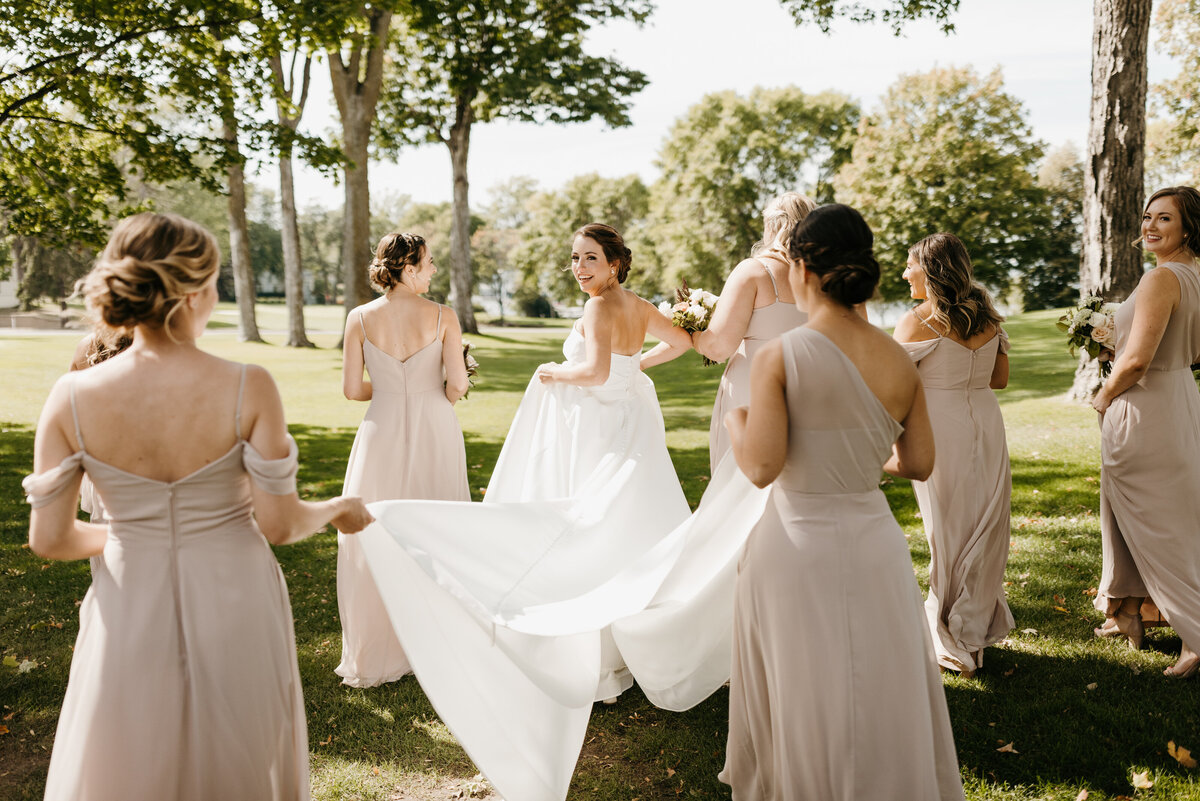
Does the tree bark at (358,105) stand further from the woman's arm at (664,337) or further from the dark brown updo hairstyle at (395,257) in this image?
the woman's arm at (664,337)

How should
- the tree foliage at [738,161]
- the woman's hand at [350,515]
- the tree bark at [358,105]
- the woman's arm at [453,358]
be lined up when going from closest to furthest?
the woman's hand at [350,515] → the woman's arm at [453,358] → the tree bark at [358,105] → the tree foliage at [738,161]

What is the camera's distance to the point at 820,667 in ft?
11.1

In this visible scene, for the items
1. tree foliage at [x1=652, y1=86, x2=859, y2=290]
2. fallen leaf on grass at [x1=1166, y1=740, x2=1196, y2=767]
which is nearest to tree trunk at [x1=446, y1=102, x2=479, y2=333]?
tree foliage at [x1=652, y1=86, x2=859, y2=290]

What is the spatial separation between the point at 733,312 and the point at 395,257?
2321 millimetres

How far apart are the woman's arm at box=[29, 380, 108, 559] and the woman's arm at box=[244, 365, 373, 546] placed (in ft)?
Answer: 1.82

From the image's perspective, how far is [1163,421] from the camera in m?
5.37

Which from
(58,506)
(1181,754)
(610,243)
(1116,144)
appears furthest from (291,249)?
(1181,754)

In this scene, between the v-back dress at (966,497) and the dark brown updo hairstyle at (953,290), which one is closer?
the dark brown updo hairstyle at (953,290)

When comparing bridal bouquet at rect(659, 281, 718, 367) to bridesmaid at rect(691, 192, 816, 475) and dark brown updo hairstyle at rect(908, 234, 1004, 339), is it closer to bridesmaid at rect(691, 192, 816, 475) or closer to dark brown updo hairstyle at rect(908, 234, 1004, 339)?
bridesmaid at rect(691, 192, 816, 475)

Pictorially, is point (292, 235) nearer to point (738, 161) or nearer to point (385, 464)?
point (385, 464)

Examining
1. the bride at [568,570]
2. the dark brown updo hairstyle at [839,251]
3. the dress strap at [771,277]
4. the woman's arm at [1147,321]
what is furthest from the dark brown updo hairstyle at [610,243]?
the woman's arm at [1147,321]

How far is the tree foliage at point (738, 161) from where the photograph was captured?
181ft

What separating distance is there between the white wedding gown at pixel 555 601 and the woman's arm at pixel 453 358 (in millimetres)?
1193

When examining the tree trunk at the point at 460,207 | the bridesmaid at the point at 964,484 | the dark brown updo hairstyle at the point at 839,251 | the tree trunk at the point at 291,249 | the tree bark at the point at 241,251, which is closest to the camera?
the dark brown updo hairstyle at the point at 839,251
